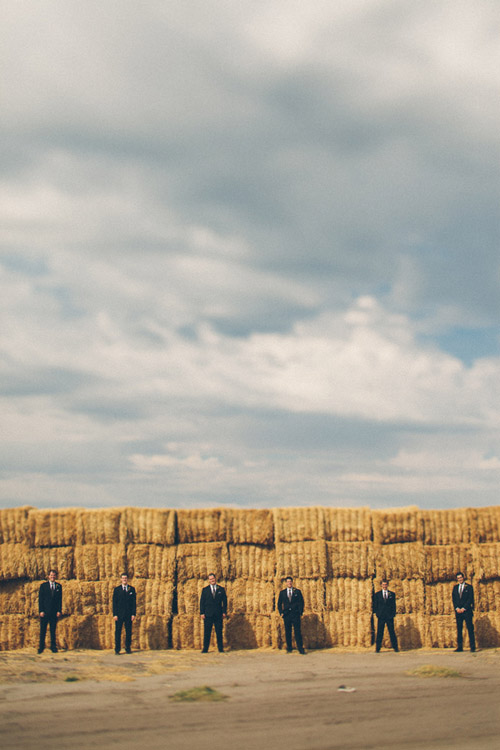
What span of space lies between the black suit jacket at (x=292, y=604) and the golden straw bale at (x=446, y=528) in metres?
4.26

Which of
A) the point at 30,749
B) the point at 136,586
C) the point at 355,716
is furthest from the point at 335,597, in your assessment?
the point at 30,749

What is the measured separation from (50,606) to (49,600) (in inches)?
6.5

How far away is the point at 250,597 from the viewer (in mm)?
21984

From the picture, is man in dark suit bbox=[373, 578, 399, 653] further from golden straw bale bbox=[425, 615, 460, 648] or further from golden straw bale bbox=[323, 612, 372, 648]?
golden straw bale bbox=[425, 615, 460, 648]

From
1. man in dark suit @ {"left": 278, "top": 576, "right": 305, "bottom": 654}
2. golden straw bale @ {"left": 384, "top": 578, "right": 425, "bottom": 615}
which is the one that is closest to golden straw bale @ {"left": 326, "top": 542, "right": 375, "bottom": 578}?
golden straw bale @ {"left": 384, "top": 578, "right": 425, "bottom": 615}

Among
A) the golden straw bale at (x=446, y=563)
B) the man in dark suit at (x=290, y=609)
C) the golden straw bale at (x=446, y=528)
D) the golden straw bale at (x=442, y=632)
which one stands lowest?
the golden straw bale at (x=442, y=632)

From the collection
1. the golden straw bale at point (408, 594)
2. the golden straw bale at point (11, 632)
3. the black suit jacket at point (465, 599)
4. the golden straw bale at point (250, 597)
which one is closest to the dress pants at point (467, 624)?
the black suit jacket at point (465, 599)

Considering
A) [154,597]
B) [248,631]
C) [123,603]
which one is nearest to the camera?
[123,603]

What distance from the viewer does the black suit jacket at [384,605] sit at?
2083 centimetres

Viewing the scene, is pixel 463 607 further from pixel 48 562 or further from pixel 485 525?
pixel 48 562

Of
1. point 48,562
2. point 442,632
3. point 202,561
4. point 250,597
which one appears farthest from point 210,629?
point 442,632

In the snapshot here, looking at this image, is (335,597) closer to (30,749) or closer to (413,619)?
(413,619)

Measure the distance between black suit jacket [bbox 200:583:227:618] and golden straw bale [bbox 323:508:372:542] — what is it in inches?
146

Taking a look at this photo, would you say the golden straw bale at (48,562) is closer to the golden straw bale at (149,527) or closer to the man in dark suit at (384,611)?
the golden straw bale at (149,527)
